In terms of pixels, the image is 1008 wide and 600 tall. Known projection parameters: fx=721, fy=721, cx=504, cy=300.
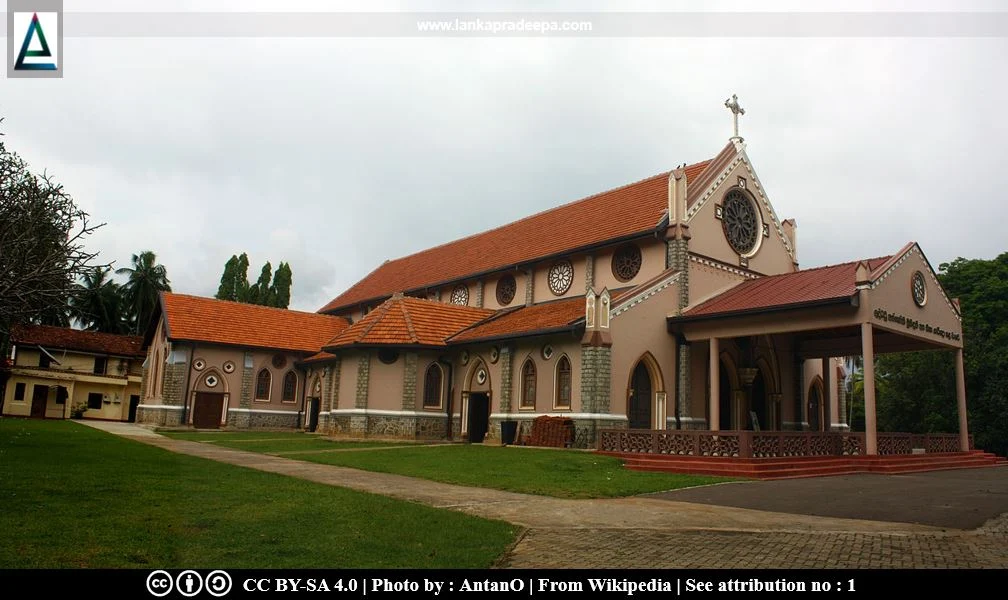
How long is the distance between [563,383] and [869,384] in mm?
9918

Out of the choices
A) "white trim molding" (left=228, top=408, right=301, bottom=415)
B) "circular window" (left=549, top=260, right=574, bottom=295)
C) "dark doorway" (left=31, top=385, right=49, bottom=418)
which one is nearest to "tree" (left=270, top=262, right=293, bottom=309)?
"dark doorway" (left=31, top=385, right=49, bottom=418)

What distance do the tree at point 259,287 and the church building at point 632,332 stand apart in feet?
85.0

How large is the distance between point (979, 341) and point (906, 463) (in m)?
20.7

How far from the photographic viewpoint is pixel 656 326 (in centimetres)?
2639

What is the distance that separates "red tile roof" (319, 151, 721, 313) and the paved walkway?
17351 mm

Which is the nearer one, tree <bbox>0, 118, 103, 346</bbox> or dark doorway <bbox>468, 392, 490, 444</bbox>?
tree <bbox>0, 118, 103, 346</bbox>

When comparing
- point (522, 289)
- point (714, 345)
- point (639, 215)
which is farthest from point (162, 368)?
point (714, 345)

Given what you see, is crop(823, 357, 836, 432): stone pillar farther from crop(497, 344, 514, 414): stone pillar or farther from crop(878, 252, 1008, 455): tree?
crop(497, 344, 514, 414): stone pillar

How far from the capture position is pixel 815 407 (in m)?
32.7

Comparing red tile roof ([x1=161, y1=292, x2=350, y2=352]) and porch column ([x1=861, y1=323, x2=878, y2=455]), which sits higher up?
red tile roof ([x1=161, y1=292, x2=350, y2=352])

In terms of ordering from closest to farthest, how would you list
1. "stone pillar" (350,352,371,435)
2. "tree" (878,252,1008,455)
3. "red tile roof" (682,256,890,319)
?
"red tile roof" (682,256,890,319), "stone pillar" (350,352,371,435), "tree" (878,252,1008,455)

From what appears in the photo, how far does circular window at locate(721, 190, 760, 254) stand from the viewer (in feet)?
98.5

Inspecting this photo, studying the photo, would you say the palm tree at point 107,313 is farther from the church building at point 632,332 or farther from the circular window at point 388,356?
the circular window at point 388,356
